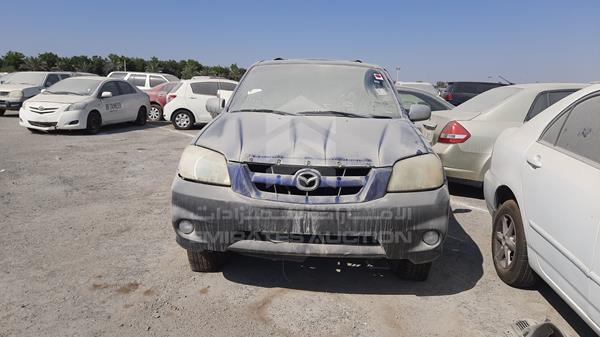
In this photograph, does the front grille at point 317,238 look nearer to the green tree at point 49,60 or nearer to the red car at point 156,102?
the red car at point 156,102

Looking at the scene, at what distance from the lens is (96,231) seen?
4.34 m

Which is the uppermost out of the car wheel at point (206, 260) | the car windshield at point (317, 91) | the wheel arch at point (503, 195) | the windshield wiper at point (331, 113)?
the car windshield at point (317, 91)

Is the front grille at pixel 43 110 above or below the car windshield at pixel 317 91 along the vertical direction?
below

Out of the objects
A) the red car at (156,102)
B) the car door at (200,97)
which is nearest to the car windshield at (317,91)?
the car door at (200,97)

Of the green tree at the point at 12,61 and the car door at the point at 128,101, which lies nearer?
the car door at the point at 128,101

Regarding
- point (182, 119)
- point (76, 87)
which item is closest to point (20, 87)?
point (76, 87)

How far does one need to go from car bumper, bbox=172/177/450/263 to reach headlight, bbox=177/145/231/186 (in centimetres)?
5

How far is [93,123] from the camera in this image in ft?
37.8

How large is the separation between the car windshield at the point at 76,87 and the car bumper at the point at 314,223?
10.3 metres

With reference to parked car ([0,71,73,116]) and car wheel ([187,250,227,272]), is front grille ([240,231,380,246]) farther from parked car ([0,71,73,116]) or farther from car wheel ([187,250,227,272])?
parked car ([0,71,73,116])

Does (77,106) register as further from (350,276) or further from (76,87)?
(350,276)

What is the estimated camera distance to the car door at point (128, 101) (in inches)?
505

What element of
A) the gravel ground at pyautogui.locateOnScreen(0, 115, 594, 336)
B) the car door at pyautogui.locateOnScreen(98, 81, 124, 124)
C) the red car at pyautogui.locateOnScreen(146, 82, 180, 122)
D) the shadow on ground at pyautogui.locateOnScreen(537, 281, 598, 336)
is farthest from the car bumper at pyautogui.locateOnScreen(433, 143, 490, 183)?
the red car at pyautogui.locateOnScreen(146, 82, 180, 122)

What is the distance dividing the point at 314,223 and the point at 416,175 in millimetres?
750
